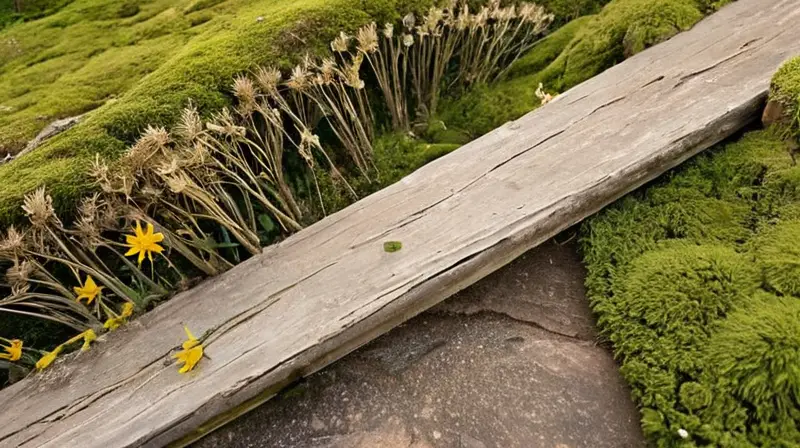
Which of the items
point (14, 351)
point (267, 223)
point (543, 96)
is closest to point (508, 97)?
point (543, 96)

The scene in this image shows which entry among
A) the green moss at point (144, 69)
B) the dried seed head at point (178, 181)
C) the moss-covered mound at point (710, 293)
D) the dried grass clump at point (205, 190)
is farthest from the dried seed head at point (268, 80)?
the moss-covered mound at point (710, 293)

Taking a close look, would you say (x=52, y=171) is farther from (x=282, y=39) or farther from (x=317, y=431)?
(x=317, y=431)

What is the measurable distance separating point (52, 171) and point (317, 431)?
7.42ft

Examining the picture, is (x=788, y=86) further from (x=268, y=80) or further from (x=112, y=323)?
(x=112, y=323)

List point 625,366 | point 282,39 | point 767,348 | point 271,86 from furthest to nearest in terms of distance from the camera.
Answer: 1. point 282,39
2. point 271,86
3. point 625,366
4. point 767,348

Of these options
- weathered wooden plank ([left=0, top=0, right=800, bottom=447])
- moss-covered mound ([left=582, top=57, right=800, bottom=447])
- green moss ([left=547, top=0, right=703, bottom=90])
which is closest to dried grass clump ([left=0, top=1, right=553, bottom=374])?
weathered wooden plank ([left=0, top=0, right=800, bottom=447])

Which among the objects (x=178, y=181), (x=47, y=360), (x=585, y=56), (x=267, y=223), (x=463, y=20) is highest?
(x=463, y=20)

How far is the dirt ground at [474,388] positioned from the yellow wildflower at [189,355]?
0.39m

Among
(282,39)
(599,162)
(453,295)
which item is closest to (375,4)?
(282,39)

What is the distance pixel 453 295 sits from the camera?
9.81 ft

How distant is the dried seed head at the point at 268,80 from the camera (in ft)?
10.9

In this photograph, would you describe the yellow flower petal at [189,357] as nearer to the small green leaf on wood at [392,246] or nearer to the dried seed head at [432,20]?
the small green leaf on wood at [392,246]

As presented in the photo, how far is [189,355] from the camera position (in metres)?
2.54

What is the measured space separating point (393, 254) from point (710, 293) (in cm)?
164
